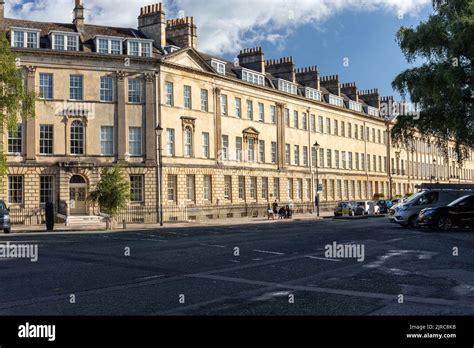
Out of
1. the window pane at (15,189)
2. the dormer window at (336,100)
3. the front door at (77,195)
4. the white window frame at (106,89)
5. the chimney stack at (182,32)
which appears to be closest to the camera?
the window pane at (15,189)

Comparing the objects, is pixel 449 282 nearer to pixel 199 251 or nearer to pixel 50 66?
pixel 199 251

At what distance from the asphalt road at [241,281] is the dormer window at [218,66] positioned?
118 feet

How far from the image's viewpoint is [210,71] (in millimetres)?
50156

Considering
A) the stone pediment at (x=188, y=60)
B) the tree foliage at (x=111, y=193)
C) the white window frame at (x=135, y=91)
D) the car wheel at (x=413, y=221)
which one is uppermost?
the stone pediment at (x=188, y=60)

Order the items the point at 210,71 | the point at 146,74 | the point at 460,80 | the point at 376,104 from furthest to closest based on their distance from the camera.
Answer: the point at 376,104
the point at 210,71
the point at 146,74
the point at 460,80

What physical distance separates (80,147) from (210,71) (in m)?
14.4

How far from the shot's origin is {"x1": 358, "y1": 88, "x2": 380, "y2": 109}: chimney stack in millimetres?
85438

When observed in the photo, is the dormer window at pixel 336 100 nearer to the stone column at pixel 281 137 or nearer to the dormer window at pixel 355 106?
the dormer window at pixel 355 106

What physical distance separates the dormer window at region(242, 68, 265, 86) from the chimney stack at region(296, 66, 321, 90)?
1287cm

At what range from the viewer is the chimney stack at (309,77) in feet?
227

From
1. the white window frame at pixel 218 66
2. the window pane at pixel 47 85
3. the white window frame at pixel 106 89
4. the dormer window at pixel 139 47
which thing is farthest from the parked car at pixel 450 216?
the white window frame at pixel 218 66

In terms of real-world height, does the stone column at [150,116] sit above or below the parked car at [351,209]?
above
